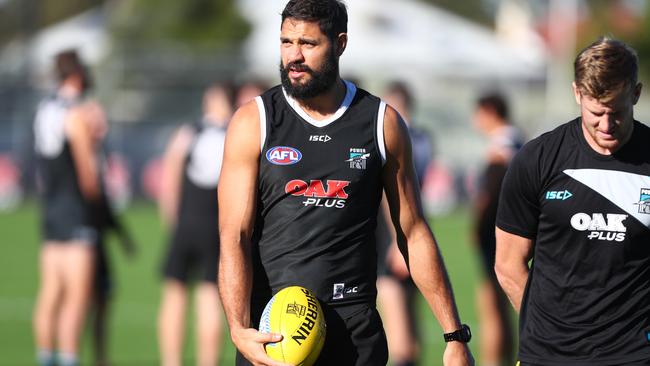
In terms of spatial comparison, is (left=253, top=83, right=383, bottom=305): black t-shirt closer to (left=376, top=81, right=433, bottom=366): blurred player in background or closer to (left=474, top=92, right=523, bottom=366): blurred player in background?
(left=376, top=81, right=433, bottom=366): blurred player in background

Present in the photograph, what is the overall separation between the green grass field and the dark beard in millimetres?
6346

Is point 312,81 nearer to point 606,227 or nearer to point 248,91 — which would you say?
point 606,227

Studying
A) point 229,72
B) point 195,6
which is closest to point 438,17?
point 195,6

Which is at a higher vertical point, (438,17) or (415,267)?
(438,17)

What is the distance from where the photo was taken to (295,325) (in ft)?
16.8

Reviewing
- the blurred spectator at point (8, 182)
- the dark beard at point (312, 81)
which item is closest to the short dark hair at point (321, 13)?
the dark beard at point (312, 81)

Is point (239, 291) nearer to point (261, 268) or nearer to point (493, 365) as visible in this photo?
point (261, 268)

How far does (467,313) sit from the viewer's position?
14.6 meters

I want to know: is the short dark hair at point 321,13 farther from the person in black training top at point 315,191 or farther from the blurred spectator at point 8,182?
the blurred spectator at point 8,182

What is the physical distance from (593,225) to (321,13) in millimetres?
1505

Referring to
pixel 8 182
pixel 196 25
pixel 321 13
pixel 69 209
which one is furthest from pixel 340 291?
pixel 196 25

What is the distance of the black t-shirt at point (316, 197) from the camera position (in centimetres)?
538

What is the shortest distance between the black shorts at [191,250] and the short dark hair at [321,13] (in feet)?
17.8

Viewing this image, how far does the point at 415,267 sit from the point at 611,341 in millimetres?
927
